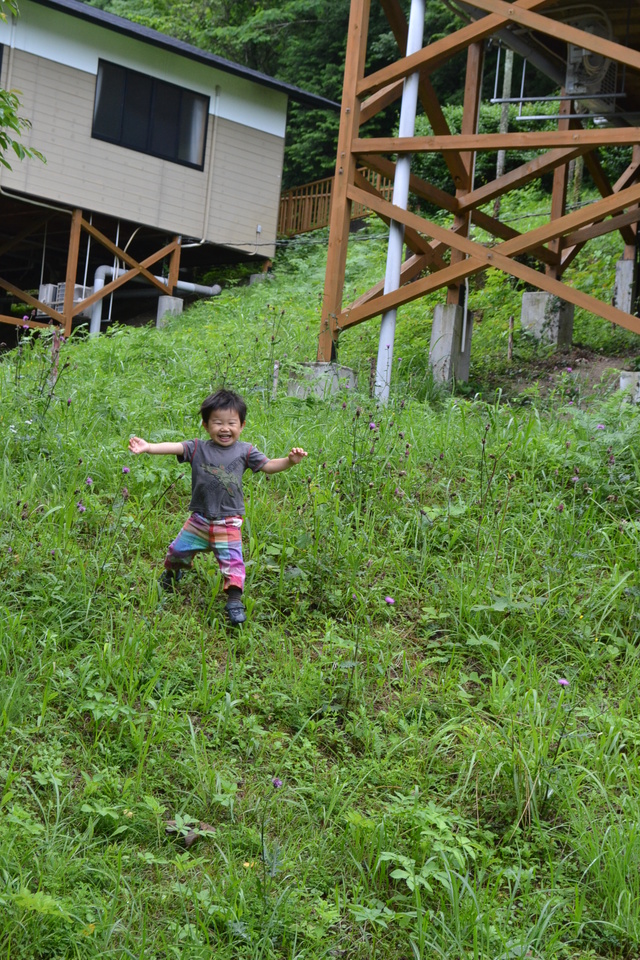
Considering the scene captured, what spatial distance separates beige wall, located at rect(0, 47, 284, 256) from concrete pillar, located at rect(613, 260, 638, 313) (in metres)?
9.49

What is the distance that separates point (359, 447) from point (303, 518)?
1023mm

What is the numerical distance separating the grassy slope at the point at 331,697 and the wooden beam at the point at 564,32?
3.25 meters

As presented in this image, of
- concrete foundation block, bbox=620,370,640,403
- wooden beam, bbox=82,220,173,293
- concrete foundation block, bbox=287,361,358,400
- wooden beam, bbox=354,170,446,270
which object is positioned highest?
wooden beam, bbox=82,220,173,293

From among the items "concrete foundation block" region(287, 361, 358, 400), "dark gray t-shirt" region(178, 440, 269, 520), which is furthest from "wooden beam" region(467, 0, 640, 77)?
"dark gray t-shirt" region(178, 440, 269, 520)

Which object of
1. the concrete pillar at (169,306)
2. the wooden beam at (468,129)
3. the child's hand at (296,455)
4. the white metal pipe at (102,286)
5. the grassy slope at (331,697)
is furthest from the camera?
the concrete pillar at (169,306)

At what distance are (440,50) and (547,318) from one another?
396 centimetres

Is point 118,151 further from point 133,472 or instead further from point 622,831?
point 622,831

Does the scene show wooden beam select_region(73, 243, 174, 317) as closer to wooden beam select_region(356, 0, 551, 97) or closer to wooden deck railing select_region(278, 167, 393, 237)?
wooden deck railing select_region(278, 167, 393, 237)

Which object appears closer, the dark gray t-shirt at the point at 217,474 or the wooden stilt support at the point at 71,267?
the dark gray t-shirt at the point at 217,474

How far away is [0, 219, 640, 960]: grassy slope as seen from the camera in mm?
3527

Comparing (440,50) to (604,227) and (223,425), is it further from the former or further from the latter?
(223,425)

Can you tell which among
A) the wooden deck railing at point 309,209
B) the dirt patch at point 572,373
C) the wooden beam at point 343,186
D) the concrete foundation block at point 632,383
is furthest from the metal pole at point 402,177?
the wooden deck railing at point 309,209

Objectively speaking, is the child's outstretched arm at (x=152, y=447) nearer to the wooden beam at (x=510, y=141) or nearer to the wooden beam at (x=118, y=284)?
the wooden beam at (x=510, y=141)

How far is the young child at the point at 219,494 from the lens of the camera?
5.19 meters
